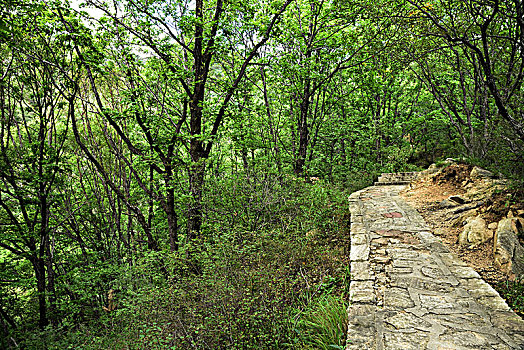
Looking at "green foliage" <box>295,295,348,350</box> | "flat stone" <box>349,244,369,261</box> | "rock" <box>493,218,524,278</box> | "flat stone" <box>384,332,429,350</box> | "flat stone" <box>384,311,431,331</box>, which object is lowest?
"green foliage" <box>295,295,348,350</box>

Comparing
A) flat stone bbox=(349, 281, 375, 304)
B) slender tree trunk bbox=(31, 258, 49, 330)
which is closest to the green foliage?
flat stone bbox=(349, 281, 375, 304)

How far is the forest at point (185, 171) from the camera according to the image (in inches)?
151

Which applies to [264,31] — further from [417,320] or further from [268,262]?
[417,320]

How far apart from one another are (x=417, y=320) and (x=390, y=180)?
7533mm

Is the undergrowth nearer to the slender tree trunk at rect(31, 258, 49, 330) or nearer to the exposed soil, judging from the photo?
the slender tree trunk at rect(31, 258, 49, 330)

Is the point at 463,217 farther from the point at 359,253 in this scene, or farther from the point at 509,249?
the point at 359,253

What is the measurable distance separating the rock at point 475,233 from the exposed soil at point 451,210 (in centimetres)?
7

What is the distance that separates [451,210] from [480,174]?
1.16 meters

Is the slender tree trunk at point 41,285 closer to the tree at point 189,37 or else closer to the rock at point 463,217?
the tree at point 189,37

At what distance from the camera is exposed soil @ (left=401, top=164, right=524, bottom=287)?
373cm

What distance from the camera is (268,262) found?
468cm

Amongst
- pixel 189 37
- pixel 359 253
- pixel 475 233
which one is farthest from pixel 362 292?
pixel 189 37

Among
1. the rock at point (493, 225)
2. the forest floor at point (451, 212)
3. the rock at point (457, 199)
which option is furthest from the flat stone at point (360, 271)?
the rock at point (457, 199)

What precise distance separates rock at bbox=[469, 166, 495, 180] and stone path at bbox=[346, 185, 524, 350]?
186 centimetres
